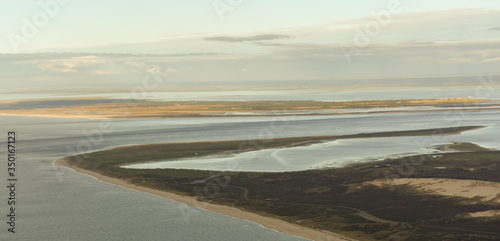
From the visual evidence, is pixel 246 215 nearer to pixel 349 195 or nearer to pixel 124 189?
pixel 349 195

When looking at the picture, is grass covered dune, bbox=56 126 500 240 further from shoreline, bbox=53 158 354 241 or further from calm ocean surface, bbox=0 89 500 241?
calm ocean surface, bbox=0 89 500 241

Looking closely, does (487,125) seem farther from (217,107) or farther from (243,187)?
(217,107)

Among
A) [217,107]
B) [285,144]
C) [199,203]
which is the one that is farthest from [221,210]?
[217,107]

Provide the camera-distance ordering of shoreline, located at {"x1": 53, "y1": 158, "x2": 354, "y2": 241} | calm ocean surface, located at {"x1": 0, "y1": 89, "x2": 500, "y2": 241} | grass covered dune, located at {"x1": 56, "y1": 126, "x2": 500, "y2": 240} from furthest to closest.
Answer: calm ocean surface, located at {"x1": 0, "y1": 89, "x2": 500, "y2": 241} < grass covered dune, located at {"x1": 56, "y1": 126, "x2": 500, "y2": 240} < shoreline, located at {"x1": 53, "y1": 158, "x2": 354, "y2": 241}

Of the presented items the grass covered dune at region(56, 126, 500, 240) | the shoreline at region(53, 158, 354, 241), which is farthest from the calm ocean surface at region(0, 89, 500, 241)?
the grass covered dune at region(56, 126, 500, 240)

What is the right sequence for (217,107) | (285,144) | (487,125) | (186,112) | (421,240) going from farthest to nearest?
(217,107)
(186,112)
(487,125)
(285,144)
(421,240)

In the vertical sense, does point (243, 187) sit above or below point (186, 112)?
below

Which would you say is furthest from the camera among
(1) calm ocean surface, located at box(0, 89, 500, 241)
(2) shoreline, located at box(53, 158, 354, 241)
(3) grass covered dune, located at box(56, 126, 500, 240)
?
(1) calm ocean surface, located at box(0, 89, 500, 241)

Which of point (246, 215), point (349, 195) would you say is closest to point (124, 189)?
point (246, 215)

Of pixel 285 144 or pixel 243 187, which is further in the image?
pixel 285 144

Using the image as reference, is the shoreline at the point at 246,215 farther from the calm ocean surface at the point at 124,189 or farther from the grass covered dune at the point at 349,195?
the calm ocean surface at the point at 124,189
